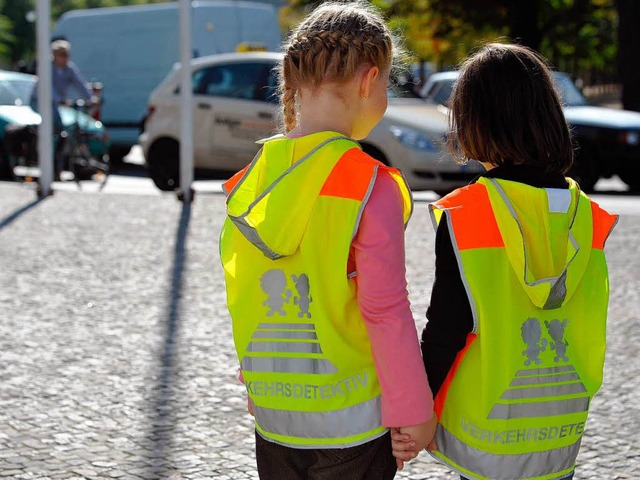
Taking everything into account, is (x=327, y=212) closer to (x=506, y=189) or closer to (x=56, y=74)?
(x=506, y=189)

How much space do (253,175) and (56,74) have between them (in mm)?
12418

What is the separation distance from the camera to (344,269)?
6.72 ft

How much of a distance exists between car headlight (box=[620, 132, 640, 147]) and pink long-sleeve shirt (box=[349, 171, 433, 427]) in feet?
40.6

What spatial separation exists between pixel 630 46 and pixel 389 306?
20195 millimetres

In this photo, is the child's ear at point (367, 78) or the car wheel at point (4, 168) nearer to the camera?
the child's ear at point (367, 78)

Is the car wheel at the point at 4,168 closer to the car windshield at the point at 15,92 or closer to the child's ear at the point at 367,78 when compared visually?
the car windshield at the point at 15,92

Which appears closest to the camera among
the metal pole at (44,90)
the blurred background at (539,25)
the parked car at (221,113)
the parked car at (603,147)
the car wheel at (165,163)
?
the metal pole at (44,90)

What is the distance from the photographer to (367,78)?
211 cm

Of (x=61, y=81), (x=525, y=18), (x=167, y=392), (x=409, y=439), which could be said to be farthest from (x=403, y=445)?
(x=525, y=18)

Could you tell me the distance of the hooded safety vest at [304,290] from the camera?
204cm

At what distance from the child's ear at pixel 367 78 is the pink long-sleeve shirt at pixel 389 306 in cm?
17

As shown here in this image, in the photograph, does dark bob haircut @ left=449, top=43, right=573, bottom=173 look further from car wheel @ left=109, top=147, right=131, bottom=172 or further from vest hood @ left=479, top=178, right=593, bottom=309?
car wheel @ left=109, top=147, right=131, bottom=172

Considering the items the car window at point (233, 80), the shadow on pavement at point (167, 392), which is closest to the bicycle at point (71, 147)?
the car window at point (233, 80)

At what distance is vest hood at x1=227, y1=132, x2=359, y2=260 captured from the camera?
6.68 ft
